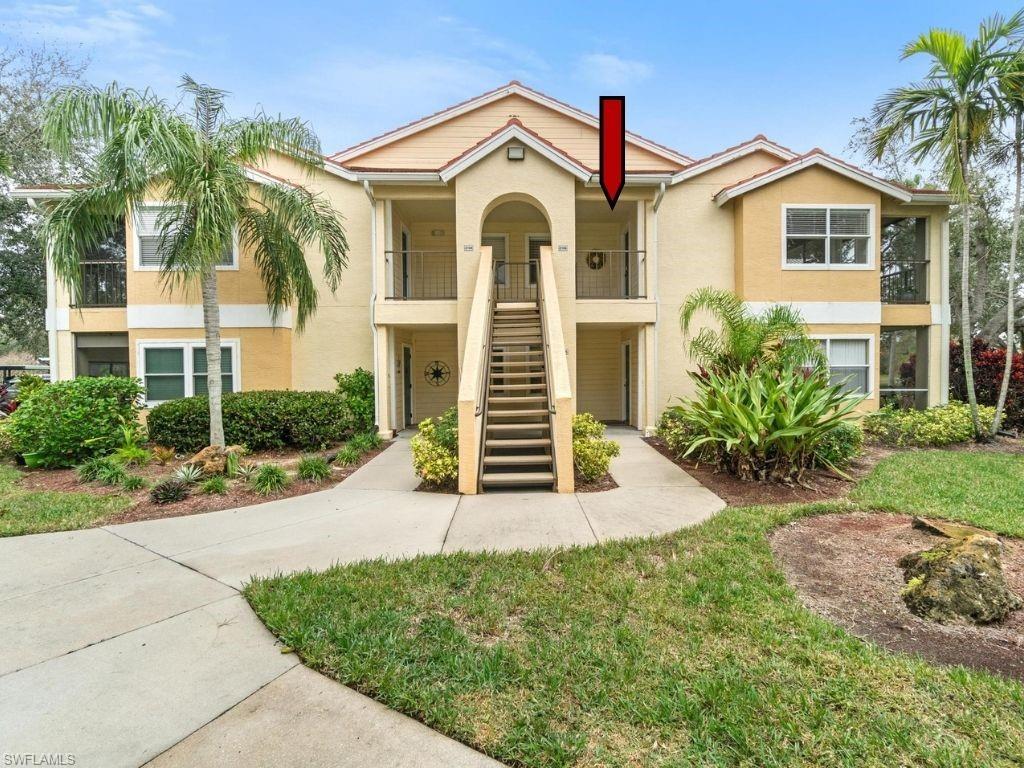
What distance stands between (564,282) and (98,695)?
33.3 feet

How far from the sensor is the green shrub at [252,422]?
31.7 ft

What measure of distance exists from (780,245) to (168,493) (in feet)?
43.4

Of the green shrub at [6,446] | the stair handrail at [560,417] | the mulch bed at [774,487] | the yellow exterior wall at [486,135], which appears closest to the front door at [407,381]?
the yellow exterior wall at [486,135]

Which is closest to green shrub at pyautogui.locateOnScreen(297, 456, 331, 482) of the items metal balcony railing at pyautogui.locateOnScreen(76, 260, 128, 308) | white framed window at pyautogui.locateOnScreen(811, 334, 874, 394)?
metal balcony railing at pyautogui.locateOnScreen(76, 260, 128, 308)

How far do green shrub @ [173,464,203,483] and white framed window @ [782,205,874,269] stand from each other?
12.9 m

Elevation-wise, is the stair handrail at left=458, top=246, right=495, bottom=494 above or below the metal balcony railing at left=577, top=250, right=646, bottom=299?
below

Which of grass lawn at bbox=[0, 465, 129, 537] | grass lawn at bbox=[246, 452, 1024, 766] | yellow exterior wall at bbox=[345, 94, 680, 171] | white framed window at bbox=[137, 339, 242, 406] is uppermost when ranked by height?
yellow exterior wall at bbox=[345, 94, 680, 171]

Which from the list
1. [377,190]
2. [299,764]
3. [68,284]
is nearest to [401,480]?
[299,764]

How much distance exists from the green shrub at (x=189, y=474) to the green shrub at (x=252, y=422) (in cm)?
219

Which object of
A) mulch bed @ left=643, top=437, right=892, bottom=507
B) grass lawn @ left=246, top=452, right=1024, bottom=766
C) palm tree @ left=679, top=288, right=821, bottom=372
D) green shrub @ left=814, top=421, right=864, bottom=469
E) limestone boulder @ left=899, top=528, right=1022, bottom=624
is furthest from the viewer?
palm tree @ left=679, top=288, right=821, bottom=372

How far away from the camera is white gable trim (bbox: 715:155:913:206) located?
1176 cm

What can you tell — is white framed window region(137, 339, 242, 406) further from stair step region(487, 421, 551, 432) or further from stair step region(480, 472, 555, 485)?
stair step region(480, 472, 555, 485)

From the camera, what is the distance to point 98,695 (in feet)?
9.01

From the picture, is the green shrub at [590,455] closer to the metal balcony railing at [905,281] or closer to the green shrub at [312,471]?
the green shrub at [312,471]
